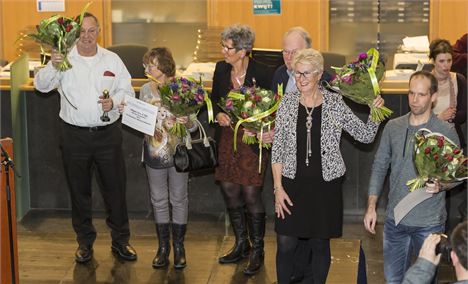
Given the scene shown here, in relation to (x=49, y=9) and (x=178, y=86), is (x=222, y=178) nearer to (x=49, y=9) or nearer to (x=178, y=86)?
(x=178, y=86)

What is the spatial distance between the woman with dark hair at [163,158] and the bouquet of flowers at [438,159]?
171 cm

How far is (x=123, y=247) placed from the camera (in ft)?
20.8

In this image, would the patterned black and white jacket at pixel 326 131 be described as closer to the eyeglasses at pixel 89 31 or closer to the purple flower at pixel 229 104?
the purple flower at pixel 229 104

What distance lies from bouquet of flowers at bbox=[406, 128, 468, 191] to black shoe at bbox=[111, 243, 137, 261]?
2.37 m

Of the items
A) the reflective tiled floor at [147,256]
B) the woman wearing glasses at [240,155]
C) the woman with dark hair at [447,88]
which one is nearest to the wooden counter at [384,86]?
the woman with dark hair at [447,88]

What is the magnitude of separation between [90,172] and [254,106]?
1.39 m

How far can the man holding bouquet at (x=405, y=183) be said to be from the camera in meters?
4.76

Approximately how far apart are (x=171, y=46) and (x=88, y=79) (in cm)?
414

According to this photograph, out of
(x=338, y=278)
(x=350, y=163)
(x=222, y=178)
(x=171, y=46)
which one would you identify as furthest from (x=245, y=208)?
(x=171, y=46)

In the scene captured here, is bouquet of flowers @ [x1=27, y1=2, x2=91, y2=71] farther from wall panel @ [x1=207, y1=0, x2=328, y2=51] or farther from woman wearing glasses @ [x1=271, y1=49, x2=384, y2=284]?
wall panel @ [x1=207, y1=0, x2=328, y2=51]

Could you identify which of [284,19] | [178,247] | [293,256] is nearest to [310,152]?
[293,256]

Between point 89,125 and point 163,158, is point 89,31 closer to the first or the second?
point 89,125

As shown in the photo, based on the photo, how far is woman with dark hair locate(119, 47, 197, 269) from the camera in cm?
586

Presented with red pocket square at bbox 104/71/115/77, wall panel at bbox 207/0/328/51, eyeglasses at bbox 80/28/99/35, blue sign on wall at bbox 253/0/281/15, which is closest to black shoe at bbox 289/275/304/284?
red pocket square at bbox 104/71/115/77
